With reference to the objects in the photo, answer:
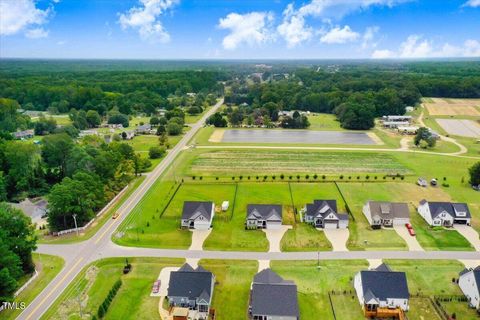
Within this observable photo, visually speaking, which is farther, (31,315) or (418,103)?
(418,103)

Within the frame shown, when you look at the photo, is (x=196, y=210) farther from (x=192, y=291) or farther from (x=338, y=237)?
(x=338, y=237)

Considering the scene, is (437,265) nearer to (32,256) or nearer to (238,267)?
(238,267)

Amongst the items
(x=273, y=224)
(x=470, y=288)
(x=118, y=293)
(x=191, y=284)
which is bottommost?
(x=118, y=293)

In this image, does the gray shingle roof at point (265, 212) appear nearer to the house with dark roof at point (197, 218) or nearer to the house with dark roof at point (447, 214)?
the house with dark roof at point (197, 218)

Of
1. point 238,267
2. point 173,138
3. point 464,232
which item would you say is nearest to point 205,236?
point 238,267

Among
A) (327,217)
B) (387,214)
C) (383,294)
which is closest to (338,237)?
(327,217)

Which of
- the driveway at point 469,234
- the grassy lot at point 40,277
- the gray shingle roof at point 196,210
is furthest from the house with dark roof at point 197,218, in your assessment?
the driveway at point 469,234
